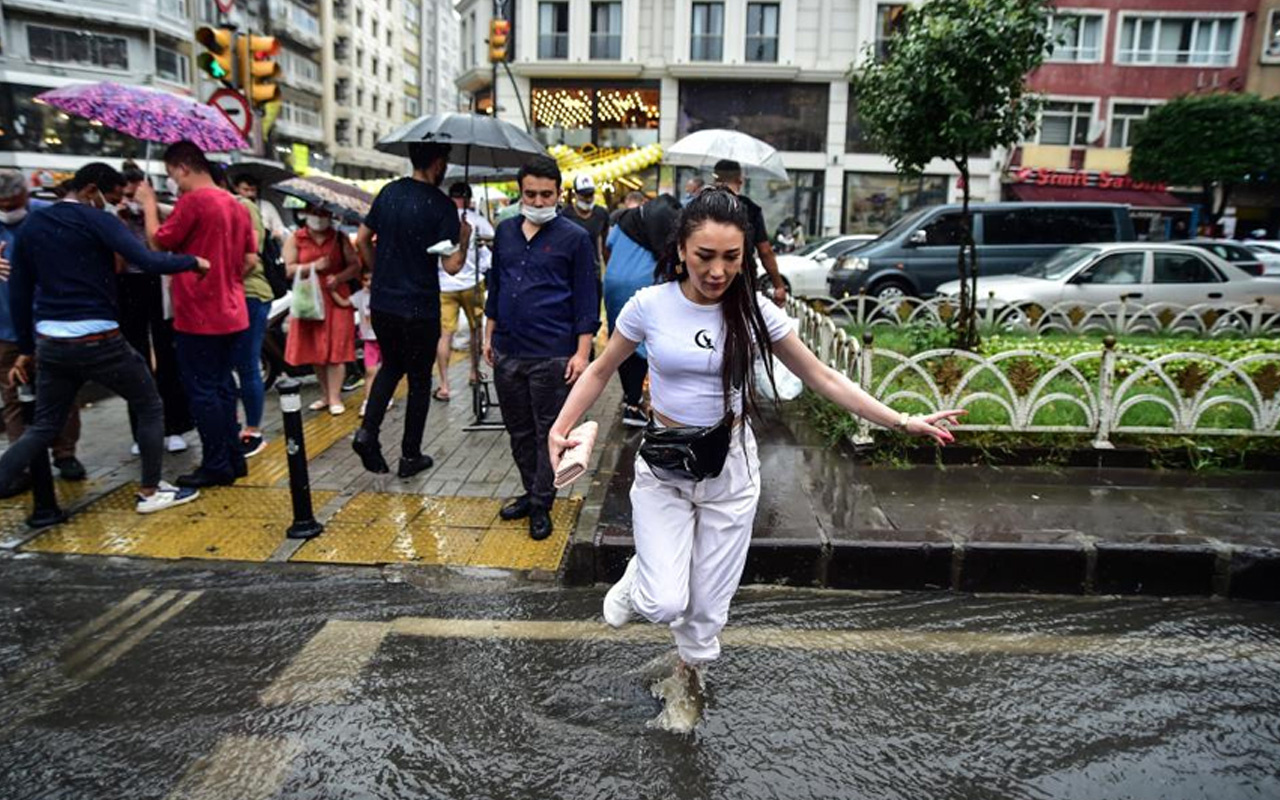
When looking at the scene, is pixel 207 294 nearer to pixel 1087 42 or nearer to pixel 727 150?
pixel 727 150

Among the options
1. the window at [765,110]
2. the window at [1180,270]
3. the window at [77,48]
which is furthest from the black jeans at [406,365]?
the window at [77,48]

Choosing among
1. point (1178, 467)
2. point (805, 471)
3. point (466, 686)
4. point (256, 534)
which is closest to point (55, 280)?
point (256, 534)

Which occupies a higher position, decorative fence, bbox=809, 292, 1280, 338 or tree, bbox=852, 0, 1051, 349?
tree, bbox=852, 0, 1051, 349

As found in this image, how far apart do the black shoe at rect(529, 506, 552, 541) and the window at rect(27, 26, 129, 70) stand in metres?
38.4

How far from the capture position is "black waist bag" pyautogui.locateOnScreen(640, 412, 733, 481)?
2.75m

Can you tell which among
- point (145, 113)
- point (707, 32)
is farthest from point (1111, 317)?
point (707, 32)

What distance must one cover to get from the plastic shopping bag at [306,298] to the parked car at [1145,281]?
8405mm

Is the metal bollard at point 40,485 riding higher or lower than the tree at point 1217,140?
lower

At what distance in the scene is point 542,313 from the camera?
4.56 m

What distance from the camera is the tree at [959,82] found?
6.98 m

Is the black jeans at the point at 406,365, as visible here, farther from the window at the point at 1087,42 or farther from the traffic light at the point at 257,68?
the window at the point at 1087,42

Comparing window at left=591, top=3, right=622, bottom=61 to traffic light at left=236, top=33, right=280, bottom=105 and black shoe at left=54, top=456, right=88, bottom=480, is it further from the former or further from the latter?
black shoe at left=54, top=456, right=88, bottom=480

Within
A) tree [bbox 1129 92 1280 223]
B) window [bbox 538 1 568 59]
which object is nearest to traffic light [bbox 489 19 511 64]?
window [bbox 538 1 568 59]

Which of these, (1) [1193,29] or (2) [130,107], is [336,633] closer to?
(2) [130,107]
